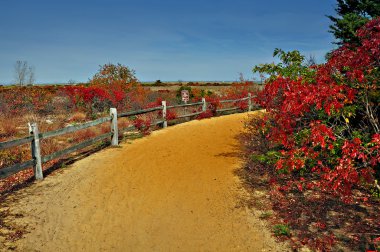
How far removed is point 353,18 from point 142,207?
15553 mm

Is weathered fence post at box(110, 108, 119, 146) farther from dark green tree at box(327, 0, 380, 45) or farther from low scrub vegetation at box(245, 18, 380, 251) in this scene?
dark green tree at box(327, 0, 380, 45)

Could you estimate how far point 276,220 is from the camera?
5227 mm

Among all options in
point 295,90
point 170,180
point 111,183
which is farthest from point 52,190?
point 295,90

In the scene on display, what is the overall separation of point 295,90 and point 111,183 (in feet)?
14.8

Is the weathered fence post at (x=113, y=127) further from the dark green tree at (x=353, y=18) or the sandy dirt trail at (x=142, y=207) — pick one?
the dark green tree at (x=353, y=18)

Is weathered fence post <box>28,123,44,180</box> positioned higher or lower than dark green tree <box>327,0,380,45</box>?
lower

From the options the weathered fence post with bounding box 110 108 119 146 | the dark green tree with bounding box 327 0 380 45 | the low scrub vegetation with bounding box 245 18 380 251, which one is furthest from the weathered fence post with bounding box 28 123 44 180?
the dark green tree with bounding box 327 0 380 45

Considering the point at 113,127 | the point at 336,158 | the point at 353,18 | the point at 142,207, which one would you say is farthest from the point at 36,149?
the point at 353,18

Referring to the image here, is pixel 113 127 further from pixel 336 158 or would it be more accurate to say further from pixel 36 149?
pixel 336 158

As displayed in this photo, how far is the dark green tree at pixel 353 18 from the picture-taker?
15633mm

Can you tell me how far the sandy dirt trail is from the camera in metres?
4.60

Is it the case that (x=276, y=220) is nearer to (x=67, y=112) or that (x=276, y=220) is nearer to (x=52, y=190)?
(x=52, y=190)

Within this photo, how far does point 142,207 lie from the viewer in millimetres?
5805

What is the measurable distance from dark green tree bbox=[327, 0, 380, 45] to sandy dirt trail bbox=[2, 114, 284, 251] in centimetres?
1107
